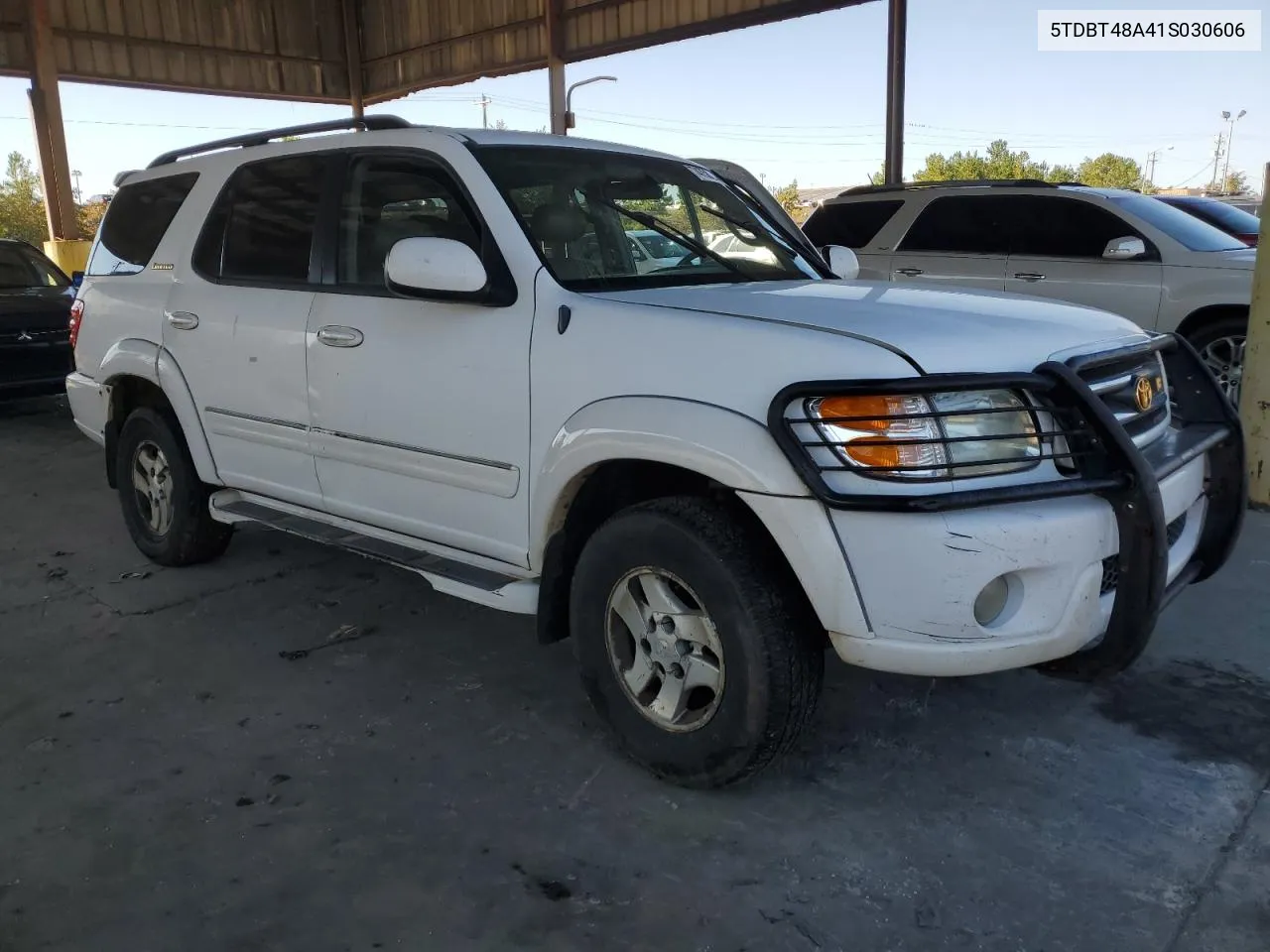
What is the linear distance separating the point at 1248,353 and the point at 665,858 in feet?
14.8

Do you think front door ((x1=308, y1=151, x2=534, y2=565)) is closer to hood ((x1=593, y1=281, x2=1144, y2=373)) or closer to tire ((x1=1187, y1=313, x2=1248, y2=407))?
hood ((x1=593, y1=281, x2=1144, y2=373))

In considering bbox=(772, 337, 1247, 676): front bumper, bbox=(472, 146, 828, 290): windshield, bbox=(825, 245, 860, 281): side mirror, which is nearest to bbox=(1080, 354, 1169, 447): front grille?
bbox=(772, 337, 1247, 676): front bumper

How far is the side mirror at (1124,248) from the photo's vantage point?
7.02 m

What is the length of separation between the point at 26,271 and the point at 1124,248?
30.2 feet

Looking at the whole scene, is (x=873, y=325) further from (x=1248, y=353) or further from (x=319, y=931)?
(x=1248, y=353)

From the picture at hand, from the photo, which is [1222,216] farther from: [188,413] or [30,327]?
[30,327]

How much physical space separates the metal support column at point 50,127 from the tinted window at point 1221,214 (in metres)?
14.6

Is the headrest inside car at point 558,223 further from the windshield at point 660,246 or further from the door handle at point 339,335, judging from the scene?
→ the door handle at point 339,335

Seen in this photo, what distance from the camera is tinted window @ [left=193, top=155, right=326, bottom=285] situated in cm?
376

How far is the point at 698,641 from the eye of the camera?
268 centimetres

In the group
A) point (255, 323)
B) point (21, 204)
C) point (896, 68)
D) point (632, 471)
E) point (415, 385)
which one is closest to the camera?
point (632, 471)

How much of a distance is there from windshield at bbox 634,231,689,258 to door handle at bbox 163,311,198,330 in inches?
76.6

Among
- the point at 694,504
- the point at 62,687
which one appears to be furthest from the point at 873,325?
the point at 62,687

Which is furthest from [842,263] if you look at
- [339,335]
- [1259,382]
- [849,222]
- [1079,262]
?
[849,222]
